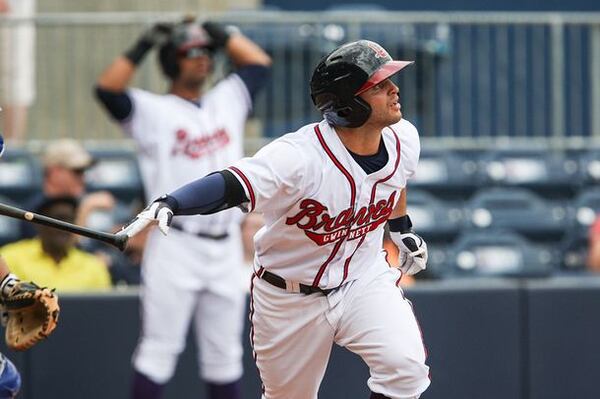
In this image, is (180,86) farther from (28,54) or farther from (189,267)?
(28,54)

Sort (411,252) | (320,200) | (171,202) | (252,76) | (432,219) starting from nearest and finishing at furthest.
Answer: (171,202) → (320,200) → (411,252) → (252,76) → (432,219)

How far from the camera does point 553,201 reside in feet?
30.4

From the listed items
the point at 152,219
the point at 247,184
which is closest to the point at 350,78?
the point at 247,184

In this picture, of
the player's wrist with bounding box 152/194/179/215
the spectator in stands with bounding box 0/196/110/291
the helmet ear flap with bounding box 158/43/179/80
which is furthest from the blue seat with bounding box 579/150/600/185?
the player's wrist with bounding box 152/194/179/215

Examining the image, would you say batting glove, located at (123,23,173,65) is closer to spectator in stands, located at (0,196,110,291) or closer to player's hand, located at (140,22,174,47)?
player's hand, located at (140,22,174,47)

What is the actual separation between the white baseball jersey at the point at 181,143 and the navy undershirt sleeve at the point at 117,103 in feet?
0.14

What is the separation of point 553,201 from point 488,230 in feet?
2.51

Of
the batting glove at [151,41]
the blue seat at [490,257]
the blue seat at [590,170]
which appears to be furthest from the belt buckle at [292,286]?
the blue seat at [590,170]

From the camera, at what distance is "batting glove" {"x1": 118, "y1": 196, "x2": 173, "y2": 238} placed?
167 inches

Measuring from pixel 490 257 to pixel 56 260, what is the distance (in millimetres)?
2652

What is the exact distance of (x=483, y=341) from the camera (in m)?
7.00

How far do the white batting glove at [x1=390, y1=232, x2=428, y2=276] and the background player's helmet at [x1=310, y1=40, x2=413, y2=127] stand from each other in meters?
0.65

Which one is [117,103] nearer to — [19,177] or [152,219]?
[19,177]

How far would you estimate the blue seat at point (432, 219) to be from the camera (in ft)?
28.1
